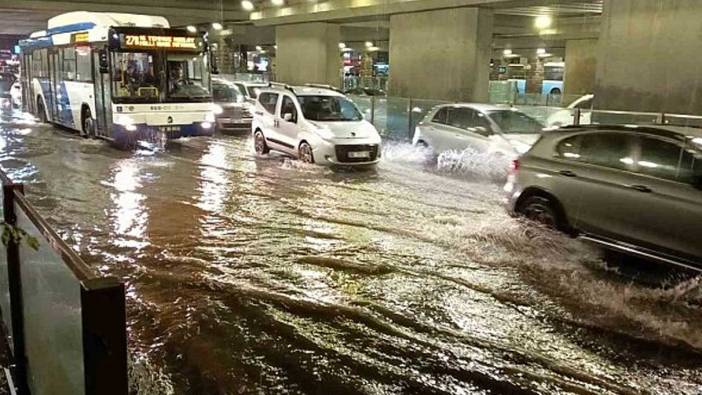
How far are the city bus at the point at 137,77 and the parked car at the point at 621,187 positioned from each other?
10864mm

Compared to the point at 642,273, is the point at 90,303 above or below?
above

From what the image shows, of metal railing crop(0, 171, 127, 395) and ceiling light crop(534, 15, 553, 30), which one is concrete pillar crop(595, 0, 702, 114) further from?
metal railing crop(0, 171, 127, 395)

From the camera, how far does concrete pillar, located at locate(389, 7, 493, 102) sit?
21.7m

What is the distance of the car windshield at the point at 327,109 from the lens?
50.9 ft

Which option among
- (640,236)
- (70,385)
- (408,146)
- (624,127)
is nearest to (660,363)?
(640,236)

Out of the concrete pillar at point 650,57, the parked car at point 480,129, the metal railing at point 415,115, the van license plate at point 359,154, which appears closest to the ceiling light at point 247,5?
the metal railing at point 415,115

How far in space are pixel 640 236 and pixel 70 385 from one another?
6166 millimetres

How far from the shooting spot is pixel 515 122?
14.7m

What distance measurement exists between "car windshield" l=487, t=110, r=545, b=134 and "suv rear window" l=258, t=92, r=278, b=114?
18.0 feet

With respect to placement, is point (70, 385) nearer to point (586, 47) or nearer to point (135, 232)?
point (135, 232)

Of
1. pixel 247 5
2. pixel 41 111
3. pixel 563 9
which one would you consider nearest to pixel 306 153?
pixel 41 111

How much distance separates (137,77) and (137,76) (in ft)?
0.08

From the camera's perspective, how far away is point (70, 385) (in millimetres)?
2781

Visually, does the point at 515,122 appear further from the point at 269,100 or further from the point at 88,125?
the point at 88,125
